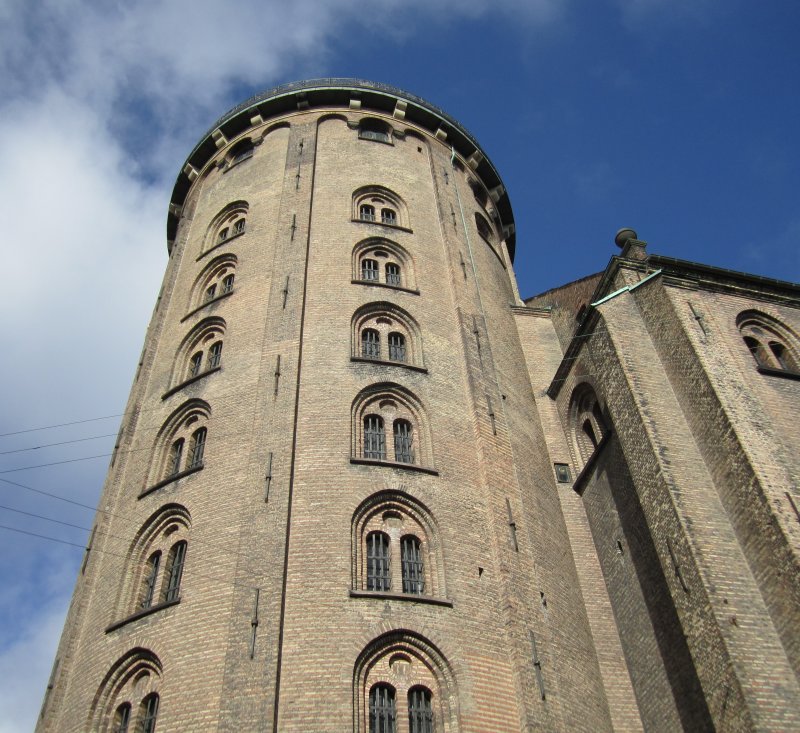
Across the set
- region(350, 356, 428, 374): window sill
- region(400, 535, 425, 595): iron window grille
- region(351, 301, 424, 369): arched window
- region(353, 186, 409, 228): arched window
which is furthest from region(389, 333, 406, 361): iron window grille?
region(400, 535, 425, 595): iron window grille

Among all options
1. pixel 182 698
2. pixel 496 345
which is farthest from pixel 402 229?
pixel 182 698

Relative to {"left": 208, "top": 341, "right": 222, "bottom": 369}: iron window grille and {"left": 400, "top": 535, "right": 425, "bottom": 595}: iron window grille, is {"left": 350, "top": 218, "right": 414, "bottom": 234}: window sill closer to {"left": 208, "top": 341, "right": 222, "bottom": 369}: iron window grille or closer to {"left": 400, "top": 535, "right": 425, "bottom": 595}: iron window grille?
{"left": 208, "top": 341, "right": 222, "bottom": 369}: iron window grille

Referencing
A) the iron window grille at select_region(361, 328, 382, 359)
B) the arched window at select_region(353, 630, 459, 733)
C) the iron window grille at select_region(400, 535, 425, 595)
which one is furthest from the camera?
the iron window grille at select_region(361, 328, 382, 359)

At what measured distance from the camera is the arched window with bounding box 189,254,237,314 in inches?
787

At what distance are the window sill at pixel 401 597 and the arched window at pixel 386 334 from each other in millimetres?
5574

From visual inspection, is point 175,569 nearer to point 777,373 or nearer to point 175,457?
point 175,457

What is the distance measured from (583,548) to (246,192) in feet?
43.7

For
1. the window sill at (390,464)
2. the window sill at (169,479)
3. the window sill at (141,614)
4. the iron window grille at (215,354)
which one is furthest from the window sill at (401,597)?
the iron window grille at (215,354)

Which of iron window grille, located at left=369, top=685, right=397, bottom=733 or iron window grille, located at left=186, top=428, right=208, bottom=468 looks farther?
iron window grille, located at left=186, top=428, right=208, bottom=468

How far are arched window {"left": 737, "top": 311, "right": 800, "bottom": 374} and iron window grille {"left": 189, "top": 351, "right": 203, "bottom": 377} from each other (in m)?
11.4

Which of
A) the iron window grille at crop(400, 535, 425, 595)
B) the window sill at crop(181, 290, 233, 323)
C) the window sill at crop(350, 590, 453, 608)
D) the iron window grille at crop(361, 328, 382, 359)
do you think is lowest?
the window sill at crop(350, 590, 453, 608)

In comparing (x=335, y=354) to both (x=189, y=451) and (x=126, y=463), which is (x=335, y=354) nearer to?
(x=189, y=451)

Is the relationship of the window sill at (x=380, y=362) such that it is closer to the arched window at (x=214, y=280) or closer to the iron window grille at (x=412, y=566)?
the iron window grille at (x=412, y=566)

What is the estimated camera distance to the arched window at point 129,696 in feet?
38.7
